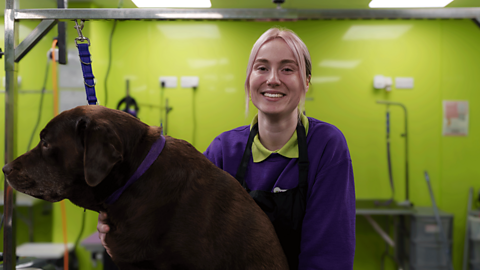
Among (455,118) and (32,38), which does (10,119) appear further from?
(455,118)

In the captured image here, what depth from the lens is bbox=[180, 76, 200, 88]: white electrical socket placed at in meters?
4.14

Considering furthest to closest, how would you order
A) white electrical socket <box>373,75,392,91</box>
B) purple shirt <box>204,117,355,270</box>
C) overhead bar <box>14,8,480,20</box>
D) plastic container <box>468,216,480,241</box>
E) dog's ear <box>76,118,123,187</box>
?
white electrical socket <box>373,75,392,91</box> < plastic container <box>468,216,480,241</box> < overhead bar <box>14,8,480,20</box> < purple shirt <box>204,117,355,270</box> < dog's ear <box>76,118,123,187</box>

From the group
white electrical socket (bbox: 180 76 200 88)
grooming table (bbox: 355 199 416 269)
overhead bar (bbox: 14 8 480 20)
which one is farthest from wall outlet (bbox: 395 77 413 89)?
overhead bar (bbox: 14 8 480 20)

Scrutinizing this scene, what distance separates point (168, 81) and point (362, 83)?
8.00 ft

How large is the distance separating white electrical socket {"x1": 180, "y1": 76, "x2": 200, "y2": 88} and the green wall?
6 centimetres

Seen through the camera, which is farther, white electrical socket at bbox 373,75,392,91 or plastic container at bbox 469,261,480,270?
white electrical socket at bbox 373,75,392,91

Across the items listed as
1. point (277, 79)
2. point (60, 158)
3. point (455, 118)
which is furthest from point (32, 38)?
point (455, 118)

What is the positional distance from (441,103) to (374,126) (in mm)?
866

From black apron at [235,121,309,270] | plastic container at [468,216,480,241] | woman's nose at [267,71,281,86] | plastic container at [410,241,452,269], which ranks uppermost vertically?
woman's nose at [267,71,281,86]

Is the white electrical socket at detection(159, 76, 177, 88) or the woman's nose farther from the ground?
the white electrical socket at detection(159, 76, 177, 88)

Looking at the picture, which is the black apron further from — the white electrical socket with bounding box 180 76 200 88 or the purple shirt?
the white electrical socket with bounding box 180 76 200 88

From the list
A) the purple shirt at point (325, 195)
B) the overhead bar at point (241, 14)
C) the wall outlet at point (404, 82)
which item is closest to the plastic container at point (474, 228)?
the wall outlet at point (404, 82)

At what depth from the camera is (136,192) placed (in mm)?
812

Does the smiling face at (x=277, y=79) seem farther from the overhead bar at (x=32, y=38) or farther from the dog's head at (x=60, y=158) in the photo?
the overhead bar at (x=32, y=38)
